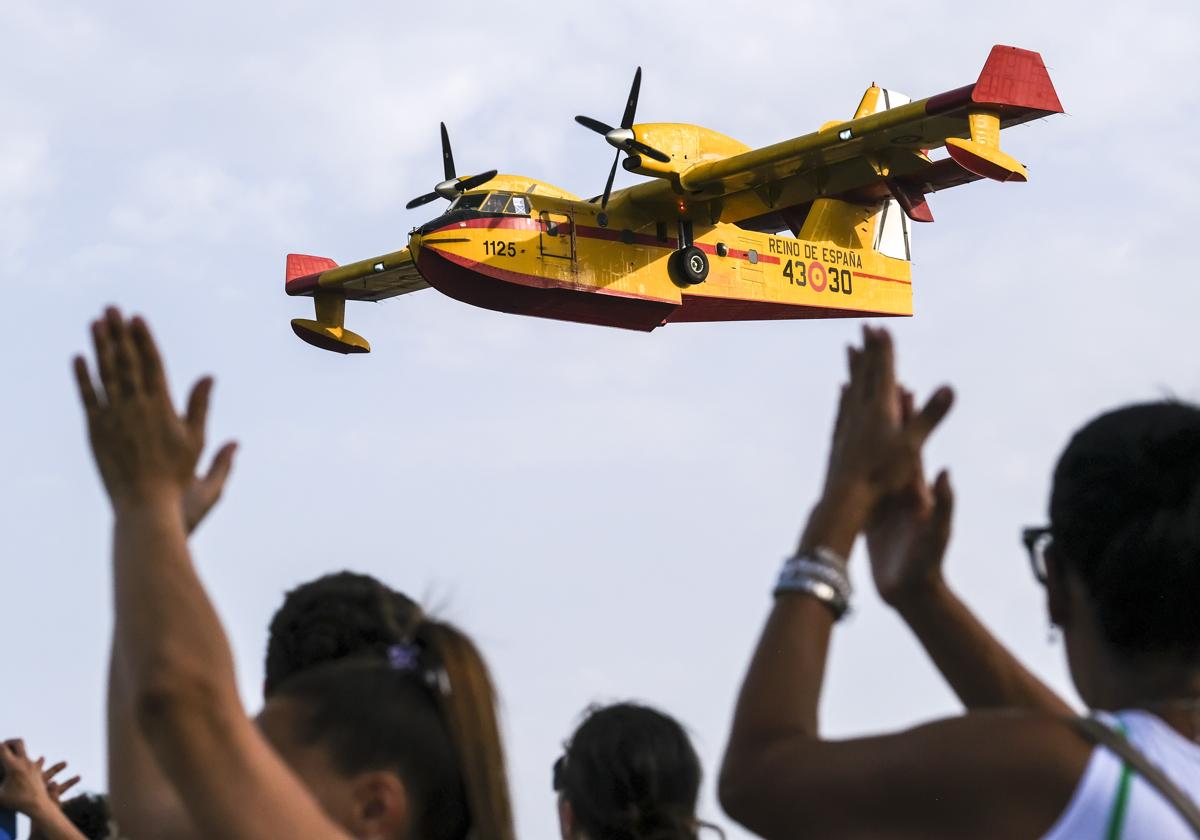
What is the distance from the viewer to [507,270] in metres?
23.5

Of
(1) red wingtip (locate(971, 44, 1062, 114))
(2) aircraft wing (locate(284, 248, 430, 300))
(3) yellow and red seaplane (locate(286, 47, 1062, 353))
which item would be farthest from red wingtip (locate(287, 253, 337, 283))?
(1) red wingtip (locate(971, 44, 1062, 114))

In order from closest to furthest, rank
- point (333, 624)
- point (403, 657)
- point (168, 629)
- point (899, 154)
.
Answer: point (168, 629) < point (403, 657) < point (333, 624) < point (899, 154)

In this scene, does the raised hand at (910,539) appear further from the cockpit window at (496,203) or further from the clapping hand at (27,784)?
the cockpit window at (496,203)

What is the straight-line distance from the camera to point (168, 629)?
184cm

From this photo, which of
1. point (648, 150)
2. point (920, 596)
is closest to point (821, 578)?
point (920, 596)

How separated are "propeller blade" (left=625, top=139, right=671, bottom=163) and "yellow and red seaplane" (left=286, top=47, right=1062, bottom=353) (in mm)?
16

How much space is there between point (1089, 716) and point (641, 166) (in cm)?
2304

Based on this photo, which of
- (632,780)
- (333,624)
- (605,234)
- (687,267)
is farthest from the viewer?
(687,267)

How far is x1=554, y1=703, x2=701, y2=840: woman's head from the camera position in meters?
3.43

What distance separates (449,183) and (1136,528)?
24938mm

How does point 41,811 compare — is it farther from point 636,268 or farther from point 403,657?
point 636,268

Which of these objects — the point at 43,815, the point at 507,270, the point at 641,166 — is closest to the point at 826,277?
the point at 641,166

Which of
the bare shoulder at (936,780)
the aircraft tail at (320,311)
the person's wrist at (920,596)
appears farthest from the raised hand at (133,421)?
the aircraft tail at (320,311)

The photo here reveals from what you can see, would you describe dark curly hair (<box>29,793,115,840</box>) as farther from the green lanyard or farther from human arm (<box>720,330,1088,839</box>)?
the green lanyard
